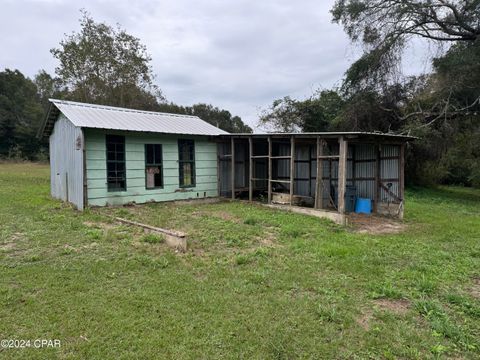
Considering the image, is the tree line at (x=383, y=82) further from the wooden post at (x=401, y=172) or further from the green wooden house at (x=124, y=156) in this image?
the green wooden house at (x=124, y=156)

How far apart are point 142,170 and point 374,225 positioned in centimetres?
722

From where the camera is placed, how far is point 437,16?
1569cm

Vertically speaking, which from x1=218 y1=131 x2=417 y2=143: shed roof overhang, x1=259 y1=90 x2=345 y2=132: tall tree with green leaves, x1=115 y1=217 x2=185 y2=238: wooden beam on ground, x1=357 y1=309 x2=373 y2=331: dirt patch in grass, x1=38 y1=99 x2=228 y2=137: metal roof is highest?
x1=259 y1=90 x2=345 y2=132: tall tree with green leaves

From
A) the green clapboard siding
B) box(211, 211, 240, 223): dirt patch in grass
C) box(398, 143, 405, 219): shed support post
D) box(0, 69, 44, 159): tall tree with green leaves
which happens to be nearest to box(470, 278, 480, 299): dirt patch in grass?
box(211, 211, 240, 223): dirt patch in grass

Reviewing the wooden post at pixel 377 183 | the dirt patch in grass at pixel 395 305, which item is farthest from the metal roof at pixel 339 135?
the dirt patch in grass at pixel 395 305

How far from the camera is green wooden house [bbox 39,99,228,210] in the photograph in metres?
9.54

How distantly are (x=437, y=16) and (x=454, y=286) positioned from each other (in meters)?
16.1

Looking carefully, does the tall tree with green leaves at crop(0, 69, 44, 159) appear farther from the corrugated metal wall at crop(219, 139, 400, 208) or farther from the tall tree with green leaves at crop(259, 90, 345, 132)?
the corrugated metal wall at crop(219, 139, 400, 208)

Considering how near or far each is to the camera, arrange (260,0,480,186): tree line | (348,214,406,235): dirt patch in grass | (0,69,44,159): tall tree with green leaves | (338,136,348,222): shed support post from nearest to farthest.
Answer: (348,214,406,235): dirt patch in grass
(338,136,348,222): shed support post
(260,0,480,186): tree line
(0,69,44,159): tall tree with green leaves

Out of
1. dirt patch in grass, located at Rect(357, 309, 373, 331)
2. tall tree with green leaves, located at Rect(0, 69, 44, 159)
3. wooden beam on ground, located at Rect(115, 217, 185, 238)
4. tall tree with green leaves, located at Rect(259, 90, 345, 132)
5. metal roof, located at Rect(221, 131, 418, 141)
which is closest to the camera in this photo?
dirt patch in grass, located at Rect(357, 309, 373, 331)

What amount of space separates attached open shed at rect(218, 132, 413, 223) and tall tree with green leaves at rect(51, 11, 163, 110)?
1229cm

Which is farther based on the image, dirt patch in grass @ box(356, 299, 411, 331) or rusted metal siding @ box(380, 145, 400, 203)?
rusted metal siding @ box(380, 145, 400, 203)

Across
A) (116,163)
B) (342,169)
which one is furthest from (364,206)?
(116,163)

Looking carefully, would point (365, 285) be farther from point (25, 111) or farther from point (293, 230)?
point (25, 111)
